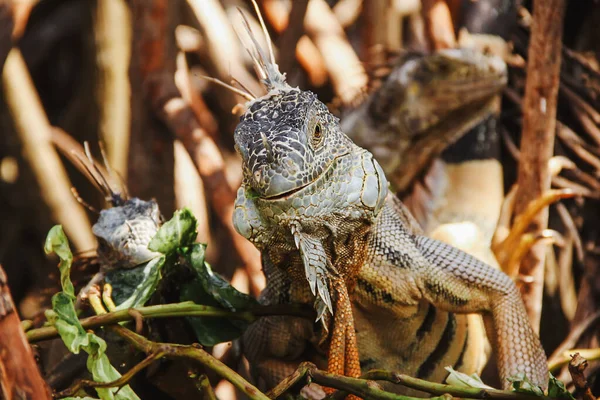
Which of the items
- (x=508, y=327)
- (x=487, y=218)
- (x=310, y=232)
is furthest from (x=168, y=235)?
(x=487, y=218)

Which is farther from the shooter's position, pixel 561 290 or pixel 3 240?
pixel 3 240

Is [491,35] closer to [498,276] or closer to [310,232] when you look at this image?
[498,276]

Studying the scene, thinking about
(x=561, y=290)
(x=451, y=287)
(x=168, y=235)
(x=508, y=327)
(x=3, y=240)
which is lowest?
(x=561, y=290)

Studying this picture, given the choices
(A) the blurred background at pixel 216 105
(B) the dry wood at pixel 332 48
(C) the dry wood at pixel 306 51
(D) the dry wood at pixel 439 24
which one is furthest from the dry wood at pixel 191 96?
(D) the dry wood at pixel 439 24

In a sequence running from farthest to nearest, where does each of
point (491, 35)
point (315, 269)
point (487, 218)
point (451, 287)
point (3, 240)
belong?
point (3, 240) < point (491, 35) < point (487, 218) < point (451, 287) < point (315, 269)

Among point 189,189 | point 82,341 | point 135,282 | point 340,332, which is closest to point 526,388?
point 340,332

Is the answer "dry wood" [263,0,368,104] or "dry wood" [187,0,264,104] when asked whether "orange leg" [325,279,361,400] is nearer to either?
"dry wood" [187,0,264,104]

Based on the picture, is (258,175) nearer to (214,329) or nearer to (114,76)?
(214,329)
